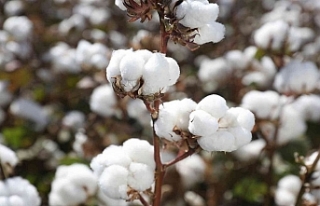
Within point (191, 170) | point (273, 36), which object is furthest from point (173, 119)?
point (191, 170)

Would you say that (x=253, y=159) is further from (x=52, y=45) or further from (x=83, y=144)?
(x=52, y=45)

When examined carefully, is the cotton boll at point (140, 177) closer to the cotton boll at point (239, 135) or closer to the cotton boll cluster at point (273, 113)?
the cotton boll at point (239, 135)

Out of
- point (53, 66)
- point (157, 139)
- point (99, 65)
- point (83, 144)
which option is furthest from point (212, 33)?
point (53, 66)

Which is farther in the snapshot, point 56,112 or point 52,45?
point 52,45

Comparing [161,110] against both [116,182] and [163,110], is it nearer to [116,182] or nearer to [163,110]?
[163,110]

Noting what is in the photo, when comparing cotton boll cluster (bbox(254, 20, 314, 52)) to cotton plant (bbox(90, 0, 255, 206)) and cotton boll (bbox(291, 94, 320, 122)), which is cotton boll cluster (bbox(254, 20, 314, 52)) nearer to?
cotton boll (bbox(291, 94, 320, 122))

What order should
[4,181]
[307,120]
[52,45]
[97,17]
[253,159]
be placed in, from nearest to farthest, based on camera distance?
[4,181] < [253,159] < [307,120] < [52,45] < [97,17]

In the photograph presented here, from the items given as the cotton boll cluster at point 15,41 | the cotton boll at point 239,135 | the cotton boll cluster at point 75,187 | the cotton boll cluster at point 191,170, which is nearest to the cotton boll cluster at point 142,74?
the cotton boll at point 239,135
